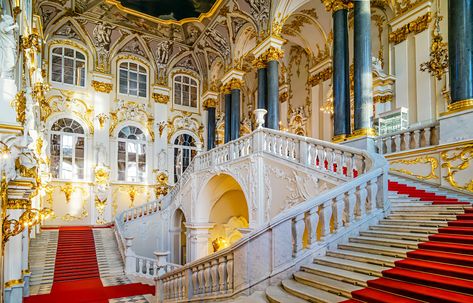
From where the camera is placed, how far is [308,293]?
3.39 m

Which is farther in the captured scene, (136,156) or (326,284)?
(136,156)

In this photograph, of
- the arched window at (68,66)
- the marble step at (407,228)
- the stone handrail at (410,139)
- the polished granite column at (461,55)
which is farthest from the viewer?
the arched window at (68,66)

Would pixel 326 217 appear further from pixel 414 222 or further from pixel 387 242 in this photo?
pixel 414 222

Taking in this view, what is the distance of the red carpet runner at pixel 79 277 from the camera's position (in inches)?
295

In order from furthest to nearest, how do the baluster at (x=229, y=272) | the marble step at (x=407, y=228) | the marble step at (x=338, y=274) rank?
the baluster at (x=229, y=272)
the marble step at (x=407, y=228)
the marble step at (x=338, y=274)

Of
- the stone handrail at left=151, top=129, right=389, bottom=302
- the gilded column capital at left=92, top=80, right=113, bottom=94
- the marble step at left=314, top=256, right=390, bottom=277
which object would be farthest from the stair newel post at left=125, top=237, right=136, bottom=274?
the gilded column capital at left=92, top=80, right=113, bottom=94

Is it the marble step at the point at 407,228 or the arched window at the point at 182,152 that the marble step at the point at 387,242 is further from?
the arched window at the point at 182,152

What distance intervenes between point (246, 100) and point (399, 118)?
11.6 metres

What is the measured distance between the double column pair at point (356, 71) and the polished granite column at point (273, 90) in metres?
2.61

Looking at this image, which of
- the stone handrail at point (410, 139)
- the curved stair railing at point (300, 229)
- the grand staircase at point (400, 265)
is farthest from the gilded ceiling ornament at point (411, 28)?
the grand staircase at point (400, 265)

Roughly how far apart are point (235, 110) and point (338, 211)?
37.2ft

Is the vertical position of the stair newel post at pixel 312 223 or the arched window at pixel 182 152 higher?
the arched window at pixel 182 152

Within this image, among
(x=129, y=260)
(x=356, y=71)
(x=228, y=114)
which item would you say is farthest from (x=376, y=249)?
(x=228, y=114)

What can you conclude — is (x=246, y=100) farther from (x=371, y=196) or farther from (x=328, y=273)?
(x=328, y=273)
